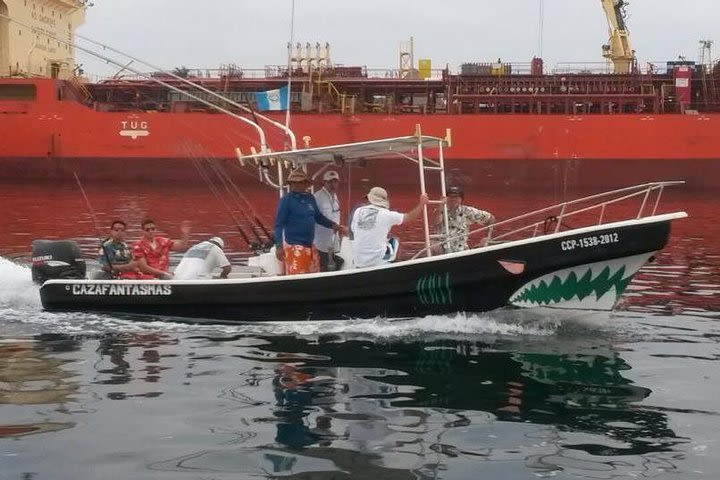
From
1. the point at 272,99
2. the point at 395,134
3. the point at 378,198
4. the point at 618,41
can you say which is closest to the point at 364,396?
the point at 378,198

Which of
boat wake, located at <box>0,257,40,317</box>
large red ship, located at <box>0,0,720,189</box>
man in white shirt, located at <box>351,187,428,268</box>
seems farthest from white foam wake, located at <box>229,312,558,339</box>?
large red ship, located at <box>0,0,720,189</box>

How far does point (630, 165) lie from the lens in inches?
1421

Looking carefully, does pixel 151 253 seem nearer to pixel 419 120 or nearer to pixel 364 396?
pixel 364 396

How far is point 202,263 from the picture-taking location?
36.7 feet

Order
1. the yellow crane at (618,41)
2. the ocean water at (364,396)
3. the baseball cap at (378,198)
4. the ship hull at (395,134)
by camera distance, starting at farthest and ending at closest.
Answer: the yellow crane at (618,41) → the ship hull at (395,134) → the baseball cap at (378,198) → the ocean water at (364,396)

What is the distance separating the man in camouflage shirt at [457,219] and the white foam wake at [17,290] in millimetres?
4805

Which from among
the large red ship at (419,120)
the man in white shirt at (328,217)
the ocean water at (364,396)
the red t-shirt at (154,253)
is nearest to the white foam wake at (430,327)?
the ocean water at (364,396)

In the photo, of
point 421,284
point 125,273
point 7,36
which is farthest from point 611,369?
point 7,36

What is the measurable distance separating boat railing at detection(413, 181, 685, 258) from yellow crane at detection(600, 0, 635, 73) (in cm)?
1275

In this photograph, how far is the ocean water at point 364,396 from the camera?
612 cm

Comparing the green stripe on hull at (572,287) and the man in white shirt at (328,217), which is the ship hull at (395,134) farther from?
the green stripe on hull at (572,287)

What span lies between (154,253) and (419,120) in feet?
87.1

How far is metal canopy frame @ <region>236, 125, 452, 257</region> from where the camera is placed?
10.0 metres

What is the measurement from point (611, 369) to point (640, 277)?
673 centimetres
